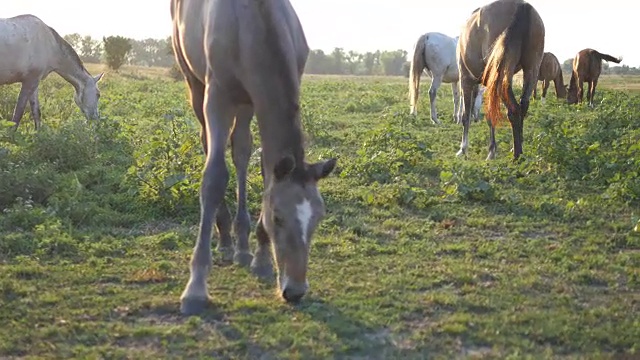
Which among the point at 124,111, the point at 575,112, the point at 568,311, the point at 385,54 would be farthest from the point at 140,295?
the point at 385,54

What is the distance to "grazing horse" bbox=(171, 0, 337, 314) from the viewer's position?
407cm

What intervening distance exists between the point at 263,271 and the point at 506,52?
5.13m

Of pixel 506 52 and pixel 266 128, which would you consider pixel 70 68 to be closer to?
pixel 506 52

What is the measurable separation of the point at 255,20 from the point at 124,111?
39.9 feet

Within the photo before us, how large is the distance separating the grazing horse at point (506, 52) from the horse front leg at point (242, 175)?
432cm

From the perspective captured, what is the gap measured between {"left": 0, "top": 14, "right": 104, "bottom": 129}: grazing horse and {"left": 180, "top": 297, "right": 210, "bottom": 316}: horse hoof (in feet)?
24.8

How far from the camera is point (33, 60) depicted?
11531 mm

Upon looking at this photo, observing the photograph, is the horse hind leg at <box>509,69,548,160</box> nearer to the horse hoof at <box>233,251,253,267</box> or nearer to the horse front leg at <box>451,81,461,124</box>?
the horse hoof at <box>233,251,253,267</box>

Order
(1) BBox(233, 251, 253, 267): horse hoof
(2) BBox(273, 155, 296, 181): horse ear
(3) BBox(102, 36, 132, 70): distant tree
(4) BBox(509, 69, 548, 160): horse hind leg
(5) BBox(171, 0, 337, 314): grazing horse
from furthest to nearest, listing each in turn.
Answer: (3) BBox(102, 36, 132, 70): distant tree
(4) BBox(509, 69, 548, 160): horse hind leg
(1) BBox(233, 251, 253, 267): horse hoof
(5) BBox(171, 0, 337, 314): grazing horse
(2) BBox(273, 155, 296, 181): horse ear

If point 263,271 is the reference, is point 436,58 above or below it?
above

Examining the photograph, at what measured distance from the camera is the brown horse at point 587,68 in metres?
21.3

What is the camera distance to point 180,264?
5199mm

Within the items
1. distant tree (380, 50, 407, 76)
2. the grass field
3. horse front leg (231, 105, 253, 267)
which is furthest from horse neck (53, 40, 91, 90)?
distant tree (380, 50, 407, 76)

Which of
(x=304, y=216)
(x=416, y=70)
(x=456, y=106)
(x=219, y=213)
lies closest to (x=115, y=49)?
(x=416, y=70)
